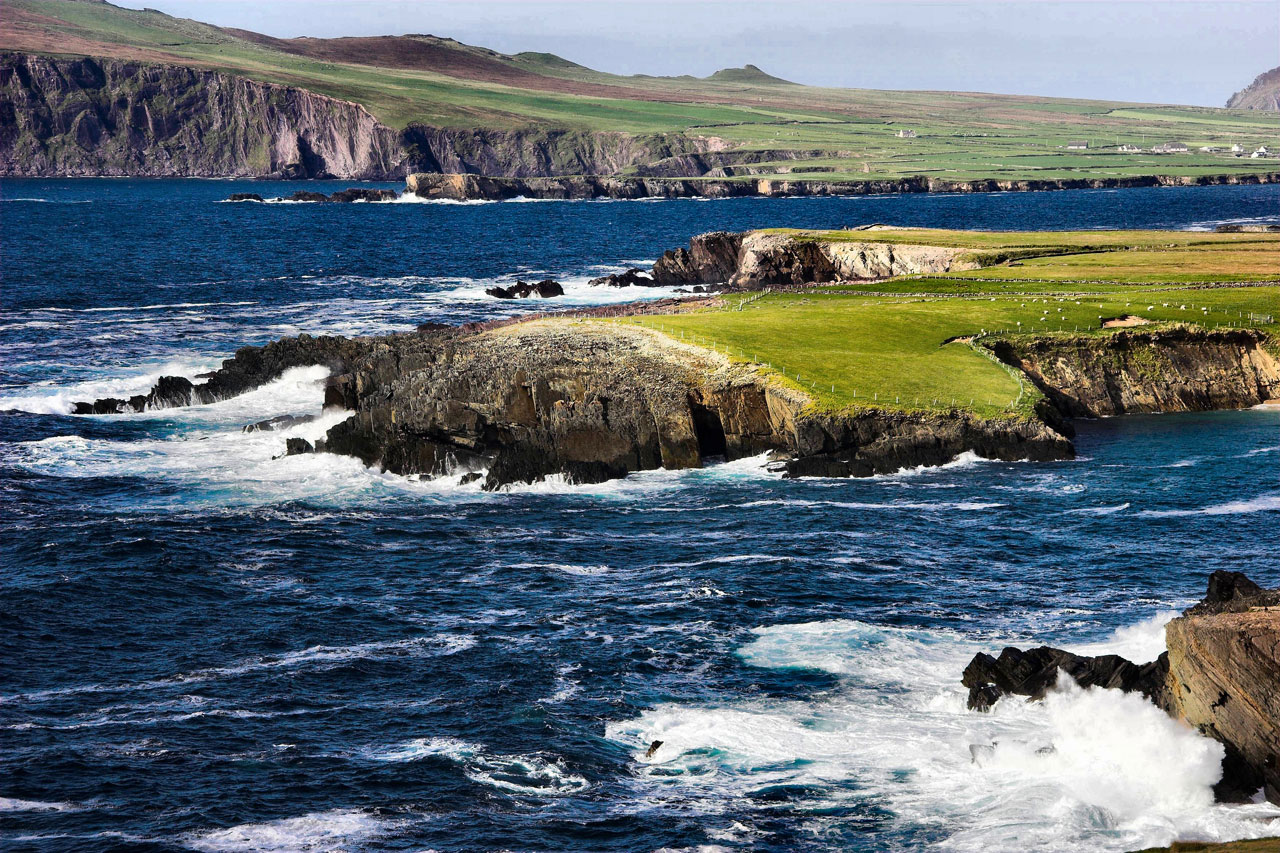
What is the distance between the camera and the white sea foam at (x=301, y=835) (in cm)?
2942

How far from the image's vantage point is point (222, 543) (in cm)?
5222

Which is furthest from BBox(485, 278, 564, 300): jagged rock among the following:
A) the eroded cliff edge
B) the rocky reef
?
the rocky reef

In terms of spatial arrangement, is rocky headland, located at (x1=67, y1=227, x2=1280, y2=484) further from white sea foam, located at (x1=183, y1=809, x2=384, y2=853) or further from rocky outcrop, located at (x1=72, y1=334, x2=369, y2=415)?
white sea foam, located at (x1=183, y1=809, x2=384, y2=853)

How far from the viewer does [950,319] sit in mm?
80625

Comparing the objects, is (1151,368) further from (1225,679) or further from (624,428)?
(1225,679)

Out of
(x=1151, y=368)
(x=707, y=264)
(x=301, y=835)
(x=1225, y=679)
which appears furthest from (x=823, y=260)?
(x=301, y=835)

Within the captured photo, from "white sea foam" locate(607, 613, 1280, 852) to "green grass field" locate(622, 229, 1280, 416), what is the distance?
26.8m

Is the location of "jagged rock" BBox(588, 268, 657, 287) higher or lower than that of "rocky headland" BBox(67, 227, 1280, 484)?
higher

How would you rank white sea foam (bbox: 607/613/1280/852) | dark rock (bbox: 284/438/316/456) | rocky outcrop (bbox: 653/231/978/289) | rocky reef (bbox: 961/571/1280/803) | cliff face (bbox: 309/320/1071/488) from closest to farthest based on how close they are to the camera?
rocky reef (bbox: 961/571/1280/803)
white sea foam (bbox: 607/613/1280/852)
cliff face (bbox: 309/320/1071/488)
dark rock (bbox: 284/438/316/456)
rocky outcrop (bbox: 653/231/978/289)

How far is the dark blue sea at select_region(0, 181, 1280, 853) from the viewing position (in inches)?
1223

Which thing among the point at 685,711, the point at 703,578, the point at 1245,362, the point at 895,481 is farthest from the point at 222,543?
the point at 1245,362

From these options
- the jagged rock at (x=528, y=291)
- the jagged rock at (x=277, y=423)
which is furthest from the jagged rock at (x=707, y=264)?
the jagged rock at (x=277, y=423)

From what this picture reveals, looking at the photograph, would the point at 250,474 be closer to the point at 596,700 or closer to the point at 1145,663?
the point at 596,700

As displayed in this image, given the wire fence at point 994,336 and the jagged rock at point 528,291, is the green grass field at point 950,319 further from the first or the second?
the jagged rock at point 528,291
